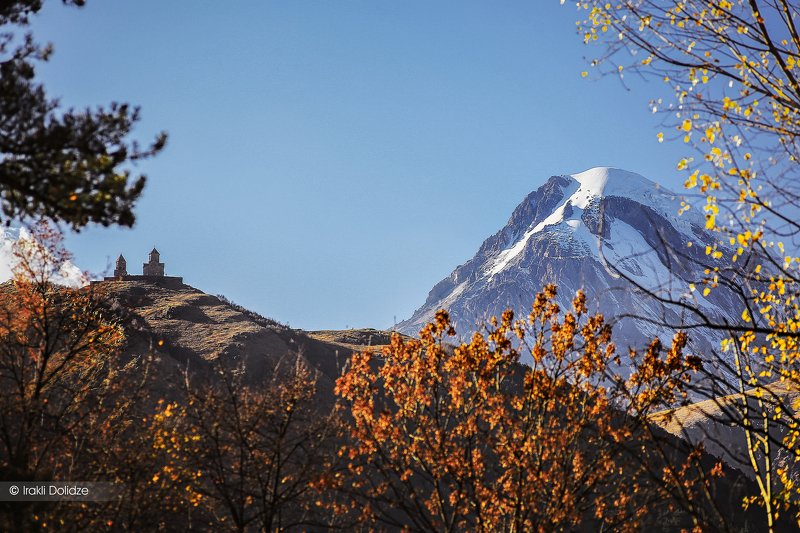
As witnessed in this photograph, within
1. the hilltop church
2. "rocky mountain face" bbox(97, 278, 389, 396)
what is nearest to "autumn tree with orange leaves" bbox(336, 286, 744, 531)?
"rocky mountain face" bbox(97, 278, 389, 396)

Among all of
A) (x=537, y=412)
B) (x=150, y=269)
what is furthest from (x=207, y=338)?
(x=537, y=412)

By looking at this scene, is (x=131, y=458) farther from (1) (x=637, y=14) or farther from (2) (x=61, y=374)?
(1) (x=637, y=14)

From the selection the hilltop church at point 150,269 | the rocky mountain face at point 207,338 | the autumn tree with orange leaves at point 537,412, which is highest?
the hilltop church at point 150,269

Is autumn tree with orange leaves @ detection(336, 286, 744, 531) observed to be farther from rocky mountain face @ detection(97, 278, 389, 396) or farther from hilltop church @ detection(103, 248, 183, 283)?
hilltop church @ detection(103, 248, 183, 283)

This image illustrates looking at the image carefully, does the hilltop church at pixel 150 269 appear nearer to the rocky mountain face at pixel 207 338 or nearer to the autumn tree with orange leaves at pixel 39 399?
the rocky mountain face at pixel 207 338

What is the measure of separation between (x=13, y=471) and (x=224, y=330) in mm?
37711

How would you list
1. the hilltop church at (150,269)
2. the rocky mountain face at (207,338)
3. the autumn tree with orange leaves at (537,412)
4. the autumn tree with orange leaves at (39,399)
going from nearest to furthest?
1. the autumn tree with orange leaves at (537,412)
2. the autumn tree with orange leaves at (39,399)
3. the rocky mountain face at (207,338)
4. the hilltop church at (150,269)

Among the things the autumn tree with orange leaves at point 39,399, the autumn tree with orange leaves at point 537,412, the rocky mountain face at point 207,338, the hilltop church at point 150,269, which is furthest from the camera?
the hilltop church at point 150,269

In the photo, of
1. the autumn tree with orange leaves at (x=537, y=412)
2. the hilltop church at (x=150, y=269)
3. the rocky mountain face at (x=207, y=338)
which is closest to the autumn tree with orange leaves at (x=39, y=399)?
the autumn tree with orange leaves at (x=537, y=412)

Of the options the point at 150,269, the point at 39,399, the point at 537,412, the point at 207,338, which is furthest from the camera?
the point at 150,269

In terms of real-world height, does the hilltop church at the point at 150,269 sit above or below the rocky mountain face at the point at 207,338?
above

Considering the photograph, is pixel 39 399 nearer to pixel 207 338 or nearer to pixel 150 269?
pixel 207 338

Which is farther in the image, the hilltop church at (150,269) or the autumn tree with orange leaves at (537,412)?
the hilltop church at (150,269)

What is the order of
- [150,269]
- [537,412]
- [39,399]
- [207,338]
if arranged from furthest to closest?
[150,269]
[207,338]
[39,399]
[537,412]
